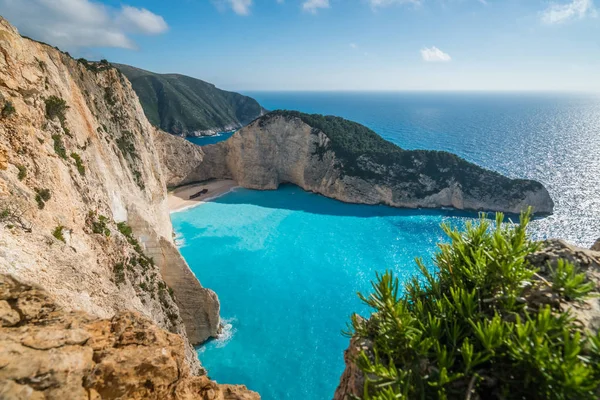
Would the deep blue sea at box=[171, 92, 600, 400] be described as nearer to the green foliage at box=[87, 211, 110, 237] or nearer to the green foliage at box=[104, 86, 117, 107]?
the green foliage at box=[87, 211, 110, 237]

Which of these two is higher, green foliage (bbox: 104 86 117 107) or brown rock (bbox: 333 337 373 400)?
green foliage (bbox: 104 86 117 107)

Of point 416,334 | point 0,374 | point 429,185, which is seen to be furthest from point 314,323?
point 429,185

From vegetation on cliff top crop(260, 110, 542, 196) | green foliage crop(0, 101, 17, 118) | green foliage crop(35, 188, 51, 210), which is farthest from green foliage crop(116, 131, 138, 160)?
vegetation on cliff top crop(260, 110, 542, 196)

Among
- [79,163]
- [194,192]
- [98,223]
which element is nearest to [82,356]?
[98,223]

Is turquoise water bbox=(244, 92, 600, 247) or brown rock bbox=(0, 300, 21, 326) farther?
turquoise water bbox=(244, 92, 600, 247)

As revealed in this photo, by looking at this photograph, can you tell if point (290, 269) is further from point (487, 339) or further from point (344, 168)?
point (487, 339)

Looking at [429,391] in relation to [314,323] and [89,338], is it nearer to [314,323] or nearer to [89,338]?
[89,338]
